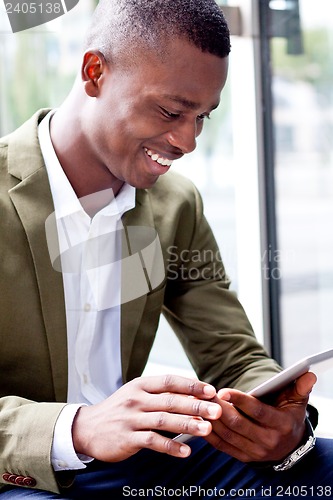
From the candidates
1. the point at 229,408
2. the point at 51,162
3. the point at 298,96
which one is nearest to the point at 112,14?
the point at 51,162

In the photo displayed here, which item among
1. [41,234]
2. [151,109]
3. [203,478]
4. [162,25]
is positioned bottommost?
[203,478]

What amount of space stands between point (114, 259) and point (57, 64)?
156cm

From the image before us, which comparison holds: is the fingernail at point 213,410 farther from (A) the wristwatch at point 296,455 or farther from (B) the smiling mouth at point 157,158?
(B) the smiling mouth at point 157,158

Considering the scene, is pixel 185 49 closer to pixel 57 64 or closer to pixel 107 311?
pixel 107 311

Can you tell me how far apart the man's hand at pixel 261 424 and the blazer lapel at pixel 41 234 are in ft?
1.10

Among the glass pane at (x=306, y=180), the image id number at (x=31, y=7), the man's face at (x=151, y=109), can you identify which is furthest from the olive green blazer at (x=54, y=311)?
the image id number at (x=31, y=7)

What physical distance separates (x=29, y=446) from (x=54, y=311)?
0.29 meters

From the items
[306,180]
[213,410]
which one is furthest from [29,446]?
[306,180]

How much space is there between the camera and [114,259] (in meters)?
1.66

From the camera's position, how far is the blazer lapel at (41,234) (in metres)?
1.47

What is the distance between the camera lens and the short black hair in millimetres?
1464

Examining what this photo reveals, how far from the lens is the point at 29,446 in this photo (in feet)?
4.21

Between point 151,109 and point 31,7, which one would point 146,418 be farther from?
point 31,7

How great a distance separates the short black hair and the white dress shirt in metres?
0.24
